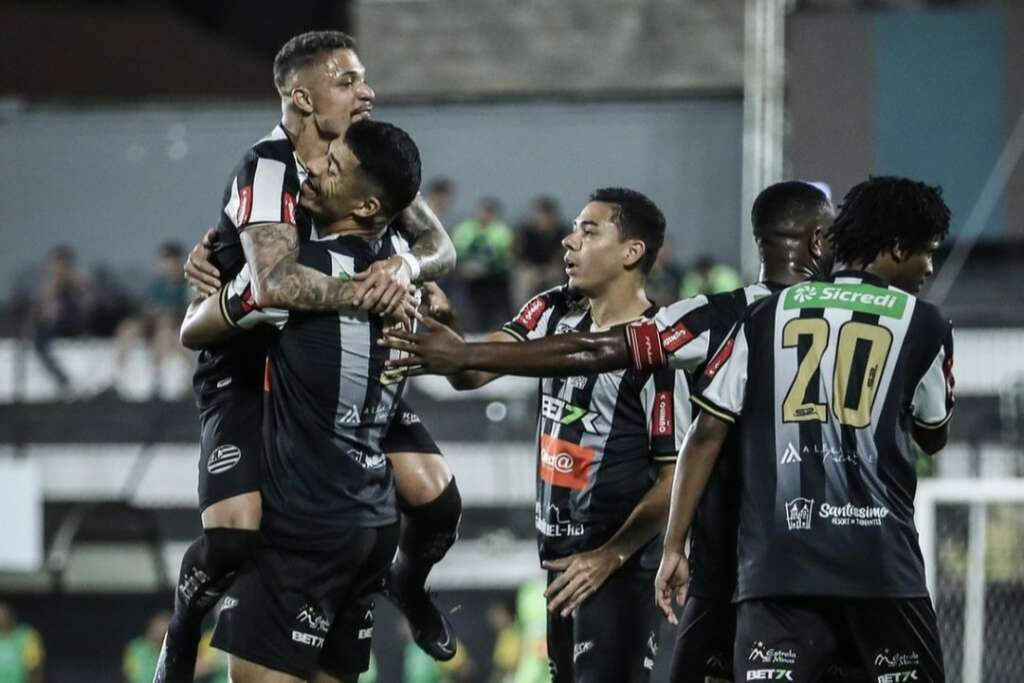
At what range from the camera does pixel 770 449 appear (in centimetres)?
475

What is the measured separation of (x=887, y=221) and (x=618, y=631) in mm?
1629

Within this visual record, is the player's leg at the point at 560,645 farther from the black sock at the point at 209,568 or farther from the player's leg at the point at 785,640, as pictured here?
the black sock at the point at 209,568

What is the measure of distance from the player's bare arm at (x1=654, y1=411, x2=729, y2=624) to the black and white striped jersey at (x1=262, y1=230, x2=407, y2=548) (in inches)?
36.4

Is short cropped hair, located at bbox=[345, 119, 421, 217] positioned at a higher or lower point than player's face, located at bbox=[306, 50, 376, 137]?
lower

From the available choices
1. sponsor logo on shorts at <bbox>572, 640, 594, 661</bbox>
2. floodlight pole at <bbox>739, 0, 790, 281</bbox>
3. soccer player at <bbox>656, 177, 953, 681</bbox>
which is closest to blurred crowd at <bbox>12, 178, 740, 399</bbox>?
floodlight pole at <bbox>739, 0, 790, 281</bbox>

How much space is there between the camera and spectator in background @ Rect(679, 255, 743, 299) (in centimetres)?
1623

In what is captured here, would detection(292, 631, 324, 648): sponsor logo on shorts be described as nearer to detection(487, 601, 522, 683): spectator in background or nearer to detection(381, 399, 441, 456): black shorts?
detection(381, 399, 441, 456): black shorts

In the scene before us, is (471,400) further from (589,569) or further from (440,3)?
(589,569)

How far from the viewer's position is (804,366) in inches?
184

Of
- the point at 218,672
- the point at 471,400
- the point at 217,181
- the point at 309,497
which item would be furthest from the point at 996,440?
the point at 217,181

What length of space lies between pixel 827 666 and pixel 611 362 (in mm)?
1116

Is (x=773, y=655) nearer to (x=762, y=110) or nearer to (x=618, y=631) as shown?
(x=618, y=631)

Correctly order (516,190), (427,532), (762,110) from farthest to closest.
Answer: (516,190) → (762,110) → (427,532)

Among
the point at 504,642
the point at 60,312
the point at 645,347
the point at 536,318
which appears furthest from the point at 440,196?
the point at 645,347
